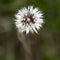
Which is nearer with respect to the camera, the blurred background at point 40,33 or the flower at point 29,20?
the flower at point 29,20

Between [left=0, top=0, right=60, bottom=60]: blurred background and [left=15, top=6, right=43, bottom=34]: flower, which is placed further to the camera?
[left=0, top=0, right=60, bottom=60]: blurred background

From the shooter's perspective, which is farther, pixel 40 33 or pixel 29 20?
pixel 40 33

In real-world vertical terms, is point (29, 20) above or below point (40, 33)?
below

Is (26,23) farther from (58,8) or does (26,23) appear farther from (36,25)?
(58,8)
